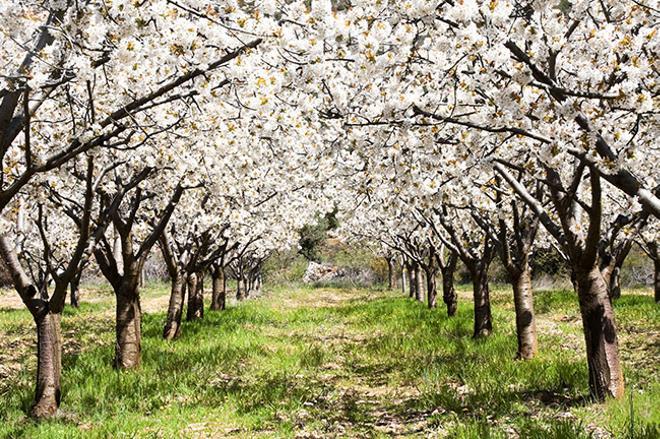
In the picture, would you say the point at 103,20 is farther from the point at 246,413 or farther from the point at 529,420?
the point at 529,420

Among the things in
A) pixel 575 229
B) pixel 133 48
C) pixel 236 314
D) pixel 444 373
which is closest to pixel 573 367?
pixel 444 373

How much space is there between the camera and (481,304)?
1233cm

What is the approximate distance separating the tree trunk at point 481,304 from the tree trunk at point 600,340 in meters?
5.66

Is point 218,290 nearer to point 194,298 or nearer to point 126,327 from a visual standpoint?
point 194,298

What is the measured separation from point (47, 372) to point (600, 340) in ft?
21.4

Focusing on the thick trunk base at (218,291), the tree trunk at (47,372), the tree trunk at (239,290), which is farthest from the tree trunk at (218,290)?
the tree trunk at (47,372)

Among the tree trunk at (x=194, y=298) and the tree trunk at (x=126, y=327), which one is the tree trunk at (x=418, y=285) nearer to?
the tree trunk at (x=194, y=298)

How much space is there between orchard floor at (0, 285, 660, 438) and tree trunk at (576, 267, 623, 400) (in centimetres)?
23


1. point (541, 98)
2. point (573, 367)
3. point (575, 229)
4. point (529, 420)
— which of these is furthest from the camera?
point (573, 367)

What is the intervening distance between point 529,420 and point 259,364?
5802 millimetres

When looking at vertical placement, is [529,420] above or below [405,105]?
below

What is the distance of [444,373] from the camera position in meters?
8.88

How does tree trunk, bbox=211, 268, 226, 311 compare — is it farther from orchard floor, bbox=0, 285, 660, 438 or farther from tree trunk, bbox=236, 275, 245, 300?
tree trunk, bbox=236, 275, 245, 300

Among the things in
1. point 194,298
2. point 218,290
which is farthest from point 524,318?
point 218,290
